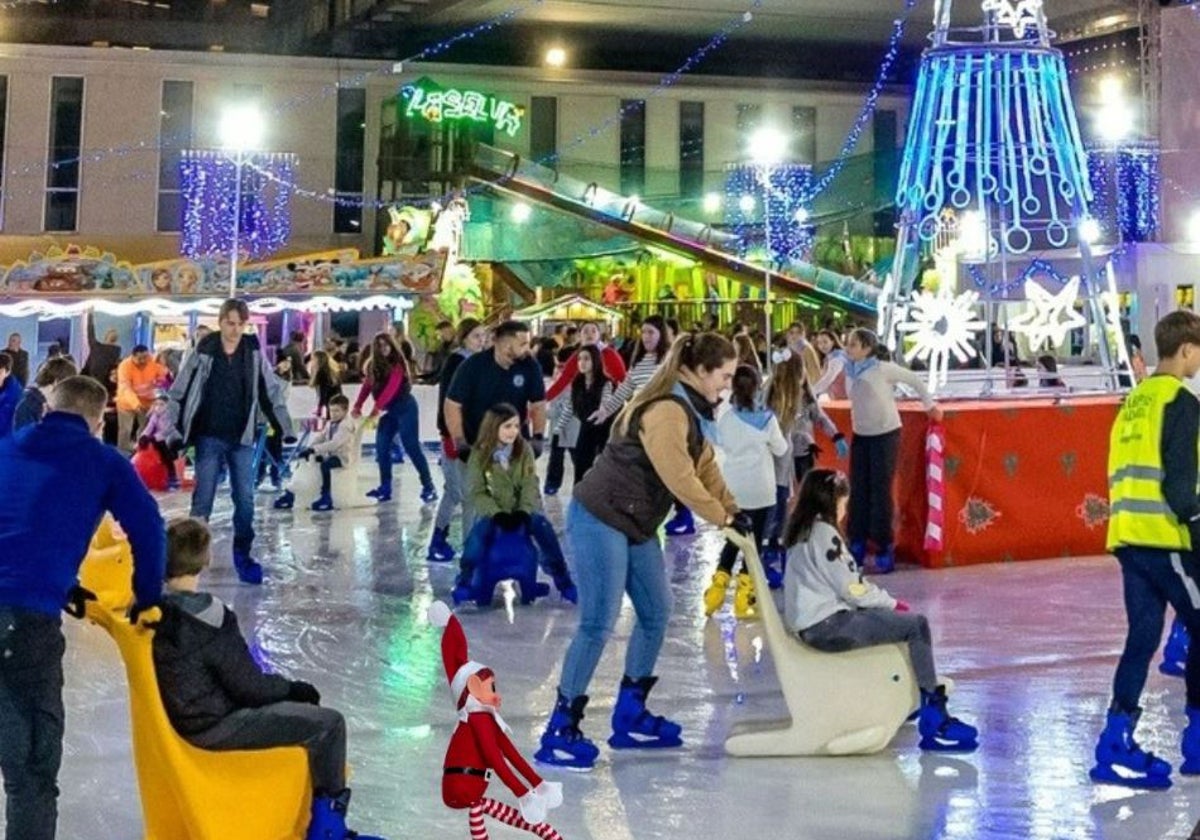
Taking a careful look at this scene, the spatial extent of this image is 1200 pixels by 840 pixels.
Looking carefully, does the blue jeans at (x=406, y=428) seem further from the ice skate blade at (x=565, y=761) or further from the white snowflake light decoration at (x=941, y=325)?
the ice skate blade at (x=565, y=761)

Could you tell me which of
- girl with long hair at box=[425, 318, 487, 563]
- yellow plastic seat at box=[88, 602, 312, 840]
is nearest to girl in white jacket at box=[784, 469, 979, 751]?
yellow plastic seat at box=[88, 602, 312, 840]

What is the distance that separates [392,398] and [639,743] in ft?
25.7

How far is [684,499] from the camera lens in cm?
503

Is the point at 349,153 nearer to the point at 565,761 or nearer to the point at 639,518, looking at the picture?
the point at 639,518

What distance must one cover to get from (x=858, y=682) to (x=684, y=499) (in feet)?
3.09

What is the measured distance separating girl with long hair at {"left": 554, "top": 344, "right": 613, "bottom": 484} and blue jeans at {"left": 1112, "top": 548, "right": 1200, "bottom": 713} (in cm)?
668

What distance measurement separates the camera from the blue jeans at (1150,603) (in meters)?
4.81

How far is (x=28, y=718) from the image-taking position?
3.78 meters

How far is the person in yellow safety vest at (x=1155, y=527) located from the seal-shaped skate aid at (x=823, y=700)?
0.73 meters

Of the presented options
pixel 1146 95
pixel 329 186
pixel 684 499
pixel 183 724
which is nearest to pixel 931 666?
pixel 684 499

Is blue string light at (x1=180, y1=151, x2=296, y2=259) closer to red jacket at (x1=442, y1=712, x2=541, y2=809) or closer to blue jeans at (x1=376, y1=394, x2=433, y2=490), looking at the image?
blue jeans at (x1=376, y1=394, x2=433, y2=490)

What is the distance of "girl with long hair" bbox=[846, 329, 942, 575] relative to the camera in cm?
914

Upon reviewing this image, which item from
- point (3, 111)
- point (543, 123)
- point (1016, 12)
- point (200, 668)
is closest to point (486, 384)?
point (1016, 12)

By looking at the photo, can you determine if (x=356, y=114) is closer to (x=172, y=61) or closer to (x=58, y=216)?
(x=172, y=61)
